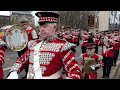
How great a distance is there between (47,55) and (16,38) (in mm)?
4045

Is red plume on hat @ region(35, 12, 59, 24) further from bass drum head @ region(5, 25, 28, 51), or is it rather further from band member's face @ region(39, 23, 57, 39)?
bass drum head @ region(5, 25, 28, 51)

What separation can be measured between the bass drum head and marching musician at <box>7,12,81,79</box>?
3611 mm

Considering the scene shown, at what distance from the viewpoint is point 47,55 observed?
3.35 meters

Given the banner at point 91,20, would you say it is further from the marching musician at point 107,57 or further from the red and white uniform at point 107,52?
the red and white uniform at point 107,52

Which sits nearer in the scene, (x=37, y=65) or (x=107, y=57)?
(x=37, y=65)

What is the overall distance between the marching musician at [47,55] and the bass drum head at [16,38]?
3.61 m

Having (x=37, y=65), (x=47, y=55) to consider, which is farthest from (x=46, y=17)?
(x=37, y=65)

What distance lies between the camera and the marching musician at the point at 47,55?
10.8ft

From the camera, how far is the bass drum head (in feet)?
23.2

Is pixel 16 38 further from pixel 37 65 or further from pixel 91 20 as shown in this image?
pixel 91 20

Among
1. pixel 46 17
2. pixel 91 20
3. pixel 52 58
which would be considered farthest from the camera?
pixel 91 20

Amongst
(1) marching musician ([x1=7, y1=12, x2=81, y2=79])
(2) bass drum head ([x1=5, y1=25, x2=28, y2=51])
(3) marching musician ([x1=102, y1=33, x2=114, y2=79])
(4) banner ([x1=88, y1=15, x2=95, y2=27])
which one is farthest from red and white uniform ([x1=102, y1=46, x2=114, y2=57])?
Answer: (1) marching musician ([x1=7, y1=12, x2=81, y2=79])
